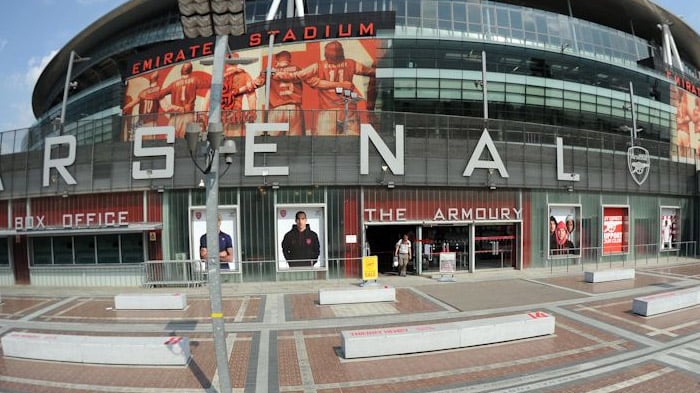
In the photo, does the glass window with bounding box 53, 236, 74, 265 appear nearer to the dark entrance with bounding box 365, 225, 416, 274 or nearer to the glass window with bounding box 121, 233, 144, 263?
the glass window with bounding box 121, 233, 144, 263

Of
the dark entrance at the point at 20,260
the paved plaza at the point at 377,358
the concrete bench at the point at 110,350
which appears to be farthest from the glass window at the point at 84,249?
the concrete bench at the point at 110,350

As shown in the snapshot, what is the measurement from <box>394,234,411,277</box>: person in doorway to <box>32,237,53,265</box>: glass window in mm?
17359

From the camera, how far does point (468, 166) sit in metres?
19.4

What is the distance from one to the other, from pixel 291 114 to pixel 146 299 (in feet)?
32.6

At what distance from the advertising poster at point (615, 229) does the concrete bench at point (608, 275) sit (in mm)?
6026

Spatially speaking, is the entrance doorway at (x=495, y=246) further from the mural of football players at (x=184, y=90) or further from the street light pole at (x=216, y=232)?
the mural of football players at (x=184, y=90)

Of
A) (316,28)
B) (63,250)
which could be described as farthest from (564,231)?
(63,250)

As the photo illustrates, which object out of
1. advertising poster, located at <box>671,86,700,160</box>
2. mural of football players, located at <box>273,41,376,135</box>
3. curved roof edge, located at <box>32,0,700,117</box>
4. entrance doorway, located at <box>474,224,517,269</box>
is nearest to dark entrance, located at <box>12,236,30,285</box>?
mural of football players, located at <box>273,41,376,135</box>

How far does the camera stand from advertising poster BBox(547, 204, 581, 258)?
2167cm

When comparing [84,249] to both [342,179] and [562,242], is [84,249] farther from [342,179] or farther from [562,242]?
[562,242]

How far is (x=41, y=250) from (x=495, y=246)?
921 inches

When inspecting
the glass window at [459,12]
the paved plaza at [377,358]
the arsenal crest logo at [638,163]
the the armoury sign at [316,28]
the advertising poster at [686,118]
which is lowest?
the paved plaza at [377,358]

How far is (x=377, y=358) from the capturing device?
8805 millimetres

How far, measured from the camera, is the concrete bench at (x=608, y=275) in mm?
17047
